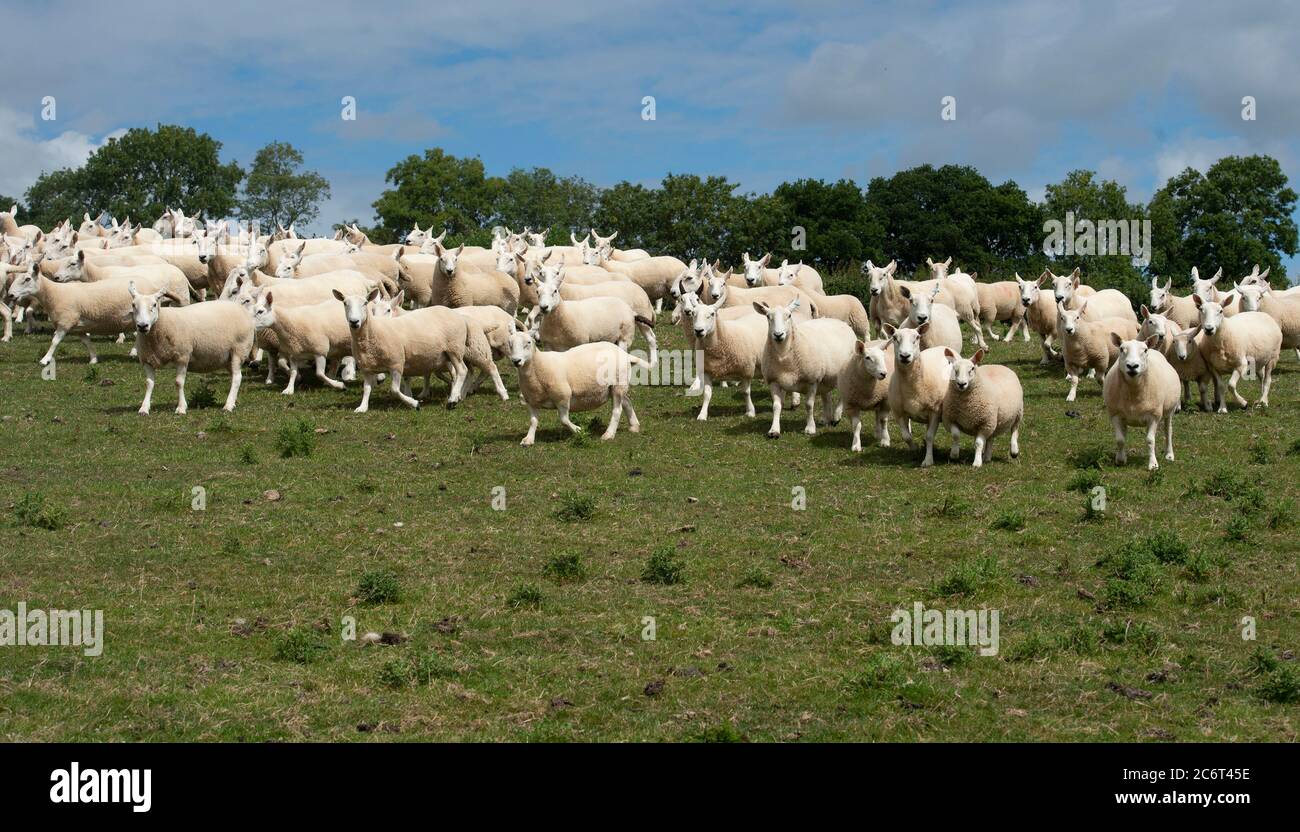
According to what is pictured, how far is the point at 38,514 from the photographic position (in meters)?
14.5

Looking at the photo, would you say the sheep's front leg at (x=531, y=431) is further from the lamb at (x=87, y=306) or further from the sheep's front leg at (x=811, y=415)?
Result: the lamb at (x=87, y=306)

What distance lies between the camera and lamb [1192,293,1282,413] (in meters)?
22.1

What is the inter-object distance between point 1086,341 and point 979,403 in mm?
7145

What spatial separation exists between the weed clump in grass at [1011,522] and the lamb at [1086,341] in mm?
9182

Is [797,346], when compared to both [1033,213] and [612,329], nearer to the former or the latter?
[612,329]

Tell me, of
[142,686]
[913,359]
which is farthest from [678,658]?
[913,359]

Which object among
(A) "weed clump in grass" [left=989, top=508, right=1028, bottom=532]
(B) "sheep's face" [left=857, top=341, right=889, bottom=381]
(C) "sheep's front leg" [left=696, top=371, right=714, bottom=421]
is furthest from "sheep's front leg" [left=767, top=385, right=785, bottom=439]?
(A) "weed clump in grass" [left=989, top=508, right=1028, bottom=532]

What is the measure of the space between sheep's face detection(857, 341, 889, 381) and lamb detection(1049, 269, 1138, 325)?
8.82 metres

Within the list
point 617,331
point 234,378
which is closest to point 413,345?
point 234,378

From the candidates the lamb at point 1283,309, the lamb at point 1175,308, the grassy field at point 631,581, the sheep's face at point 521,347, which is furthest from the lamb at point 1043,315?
the sheep's face at point 521,347

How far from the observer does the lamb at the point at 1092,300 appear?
1045 inches

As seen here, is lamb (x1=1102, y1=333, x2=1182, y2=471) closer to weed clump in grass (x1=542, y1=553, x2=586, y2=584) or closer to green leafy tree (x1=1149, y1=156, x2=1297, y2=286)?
weed clump in grass (x1=542, y1=553, x2=586, y2=584)

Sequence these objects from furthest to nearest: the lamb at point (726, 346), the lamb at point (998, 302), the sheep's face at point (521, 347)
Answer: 1. the lamb at point (998, 302)
2. the lamb at point (726, 346)
3. the sheep's face at point (521, 347)

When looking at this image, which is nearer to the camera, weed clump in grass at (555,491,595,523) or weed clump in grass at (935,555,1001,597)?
weed clump in grass at (935,555,1001,597)
